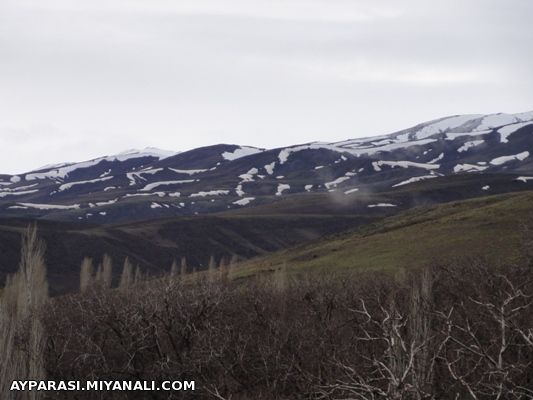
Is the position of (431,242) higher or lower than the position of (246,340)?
lower

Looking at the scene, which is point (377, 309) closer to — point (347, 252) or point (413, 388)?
point (413, 388)

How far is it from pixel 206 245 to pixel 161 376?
530ft

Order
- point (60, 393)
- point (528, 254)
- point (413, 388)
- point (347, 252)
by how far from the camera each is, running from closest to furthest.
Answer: point (413, 388), point (60, 393), point (528, 254), point (347, 252)

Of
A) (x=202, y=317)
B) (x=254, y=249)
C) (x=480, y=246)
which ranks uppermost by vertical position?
(x=202, y=317)

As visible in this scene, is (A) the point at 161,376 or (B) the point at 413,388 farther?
(A) the point at 161,376

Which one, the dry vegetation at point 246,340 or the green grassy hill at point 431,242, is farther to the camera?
the green grassy hill at point 431,242

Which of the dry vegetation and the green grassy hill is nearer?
the dry vegetation

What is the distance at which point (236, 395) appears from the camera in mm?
32188

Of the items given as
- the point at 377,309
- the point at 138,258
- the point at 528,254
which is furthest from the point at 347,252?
the point at 138,258

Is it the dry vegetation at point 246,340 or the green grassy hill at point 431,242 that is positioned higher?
the dry vegetation at point 246,340

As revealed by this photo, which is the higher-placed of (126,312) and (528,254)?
(126,312)

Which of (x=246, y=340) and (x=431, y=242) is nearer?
(x=246, y=340)

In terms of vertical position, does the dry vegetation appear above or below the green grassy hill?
above

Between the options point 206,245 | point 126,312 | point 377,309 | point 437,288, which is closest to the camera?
point 126,312
